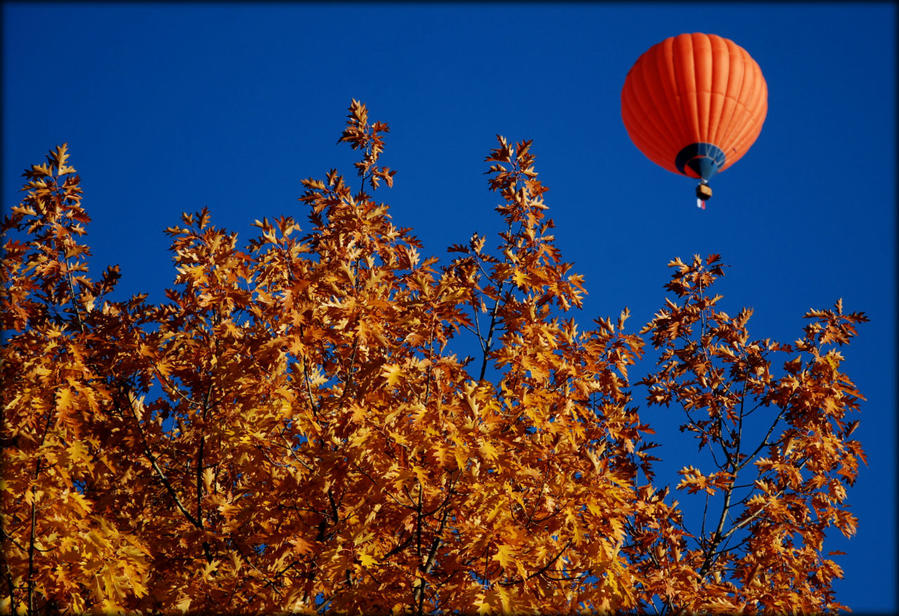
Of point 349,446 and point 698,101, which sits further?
point 698,101

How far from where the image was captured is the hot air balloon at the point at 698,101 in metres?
23.7

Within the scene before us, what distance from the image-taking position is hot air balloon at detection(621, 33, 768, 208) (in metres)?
23.7

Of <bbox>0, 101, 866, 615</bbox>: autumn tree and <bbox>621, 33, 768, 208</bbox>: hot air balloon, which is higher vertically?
<bbox>621, 33, 768, 208</bbox>: hot air balloon

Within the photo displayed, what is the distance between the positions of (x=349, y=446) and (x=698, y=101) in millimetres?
19891

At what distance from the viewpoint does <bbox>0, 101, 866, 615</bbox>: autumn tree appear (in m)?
6.75

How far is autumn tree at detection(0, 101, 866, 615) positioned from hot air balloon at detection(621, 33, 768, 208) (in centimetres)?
1572

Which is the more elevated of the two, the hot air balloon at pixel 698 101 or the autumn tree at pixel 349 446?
the hot air balloon at pixel 698 101

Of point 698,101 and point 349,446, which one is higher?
point 698,101

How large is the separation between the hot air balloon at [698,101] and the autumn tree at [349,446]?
15719 mm

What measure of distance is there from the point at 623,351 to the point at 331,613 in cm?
358

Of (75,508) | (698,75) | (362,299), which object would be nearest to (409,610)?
(362,299)

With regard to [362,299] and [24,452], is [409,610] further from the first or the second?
[24,452]

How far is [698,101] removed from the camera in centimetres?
2372

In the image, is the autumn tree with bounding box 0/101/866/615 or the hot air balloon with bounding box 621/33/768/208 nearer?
the autumn tree with bounding box 0/101/866/615
